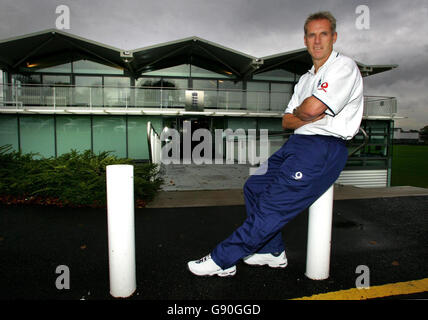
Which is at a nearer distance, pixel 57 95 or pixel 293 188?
pixel 293 188

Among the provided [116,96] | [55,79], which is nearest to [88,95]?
[116,96]

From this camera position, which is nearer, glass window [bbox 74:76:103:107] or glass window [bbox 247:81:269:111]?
glass window [bbox 74:76:103:107]

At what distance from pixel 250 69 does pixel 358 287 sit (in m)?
18.5

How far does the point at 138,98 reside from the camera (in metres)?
17.0

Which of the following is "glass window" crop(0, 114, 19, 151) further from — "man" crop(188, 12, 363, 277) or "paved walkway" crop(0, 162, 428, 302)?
"man" crop(188, 12, 363, 277)

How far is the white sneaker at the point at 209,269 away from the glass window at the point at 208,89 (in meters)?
16.3

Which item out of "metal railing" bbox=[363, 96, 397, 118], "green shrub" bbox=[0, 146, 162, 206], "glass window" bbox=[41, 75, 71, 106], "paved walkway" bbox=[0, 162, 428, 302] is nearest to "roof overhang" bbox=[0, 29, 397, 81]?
"metal railing" bbox=[363, 96, 397, 118]

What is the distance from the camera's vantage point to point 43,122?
16953mm

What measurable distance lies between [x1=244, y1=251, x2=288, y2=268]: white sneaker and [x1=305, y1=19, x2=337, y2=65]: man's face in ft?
5.36

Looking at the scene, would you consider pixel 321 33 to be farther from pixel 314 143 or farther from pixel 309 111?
pixel 314 143

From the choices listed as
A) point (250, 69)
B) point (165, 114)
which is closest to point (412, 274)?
point (165, 114)

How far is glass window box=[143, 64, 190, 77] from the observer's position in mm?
18922

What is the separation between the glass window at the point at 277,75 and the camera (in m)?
20.1

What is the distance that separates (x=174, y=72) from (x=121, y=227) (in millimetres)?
18688
